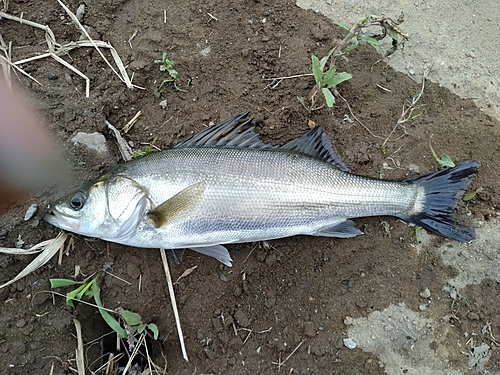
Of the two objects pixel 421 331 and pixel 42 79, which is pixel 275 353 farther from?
pixel 42 79

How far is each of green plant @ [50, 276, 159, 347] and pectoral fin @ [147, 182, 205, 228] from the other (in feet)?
2.65

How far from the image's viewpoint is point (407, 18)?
366cm

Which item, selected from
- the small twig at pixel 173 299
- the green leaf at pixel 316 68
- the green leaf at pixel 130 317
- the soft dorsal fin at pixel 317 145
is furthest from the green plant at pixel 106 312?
the green leaf at pixel 316 68

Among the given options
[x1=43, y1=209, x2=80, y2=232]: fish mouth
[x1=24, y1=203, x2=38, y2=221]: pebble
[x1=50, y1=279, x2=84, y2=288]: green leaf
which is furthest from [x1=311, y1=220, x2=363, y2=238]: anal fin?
[x1=24, y1=203, x2=38, y2=221]: pebble

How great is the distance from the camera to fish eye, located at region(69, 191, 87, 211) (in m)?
2.82

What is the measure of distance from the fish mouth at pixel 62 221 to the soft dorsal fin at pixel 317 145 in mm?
1758

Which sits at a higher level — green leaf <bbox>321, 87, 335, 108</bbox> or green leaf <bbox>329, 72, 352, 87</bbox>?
green leaf <bbox>329, 72, 352, 87</bbox>

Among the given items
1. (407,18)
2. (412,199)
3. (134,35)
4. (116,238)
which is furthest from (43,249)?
(407,18)

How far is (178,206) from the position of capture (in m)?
2.79

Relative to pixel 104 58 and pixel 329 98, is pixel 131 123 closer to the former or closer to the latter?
pixel 104 58

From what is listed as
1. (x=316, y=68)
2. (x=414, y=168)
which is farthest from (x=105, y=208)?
(x=414, y=168)

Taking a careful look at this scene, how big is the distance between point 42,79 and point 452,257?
388 centimetres

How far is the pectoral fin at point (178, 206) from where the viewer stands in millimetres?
2785

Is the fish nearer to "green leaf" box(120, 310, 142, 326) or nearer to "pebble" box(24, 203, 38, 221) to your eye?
"pebble" box(24, 203, 38, 221)
